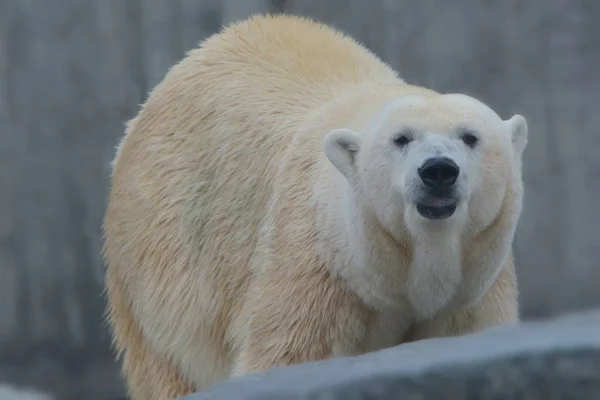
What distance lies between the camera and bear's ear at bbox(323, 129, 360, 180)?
331cm

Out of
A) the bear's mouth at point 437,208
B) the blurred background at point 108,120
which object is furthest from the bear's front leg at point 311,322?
the blurred background at point 108,120

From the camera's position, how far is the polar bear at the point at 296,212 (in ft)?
10.5

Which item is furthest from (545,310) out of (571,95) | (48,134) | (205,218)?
(48,134)

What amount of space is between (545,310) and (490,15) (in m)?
1.32

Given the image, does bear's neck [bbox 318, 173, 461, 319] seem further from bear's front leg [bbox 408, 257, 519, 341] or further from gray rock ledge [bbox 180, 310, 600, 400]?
gray rock ledge [bbox 180, 310, 600, 400]

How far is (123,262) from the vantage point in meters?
4.32

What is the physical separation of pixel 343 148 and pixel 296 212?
32cm

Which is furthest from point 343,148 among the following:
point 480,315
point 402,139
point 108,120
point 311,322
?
point 108,120

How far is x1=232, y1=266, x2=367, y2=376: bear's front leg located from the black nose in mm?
471

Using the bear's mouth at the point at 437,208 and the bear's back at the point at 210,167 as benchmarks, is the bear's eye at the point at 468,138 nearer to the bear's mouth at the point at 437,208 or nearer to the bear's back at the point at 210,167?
the bear's mouth at the point at 437,208

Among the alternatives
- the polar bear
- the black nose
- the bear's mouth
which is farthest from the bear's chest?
the black nose

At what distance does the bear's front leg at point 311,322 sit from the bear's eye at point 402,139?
434mm

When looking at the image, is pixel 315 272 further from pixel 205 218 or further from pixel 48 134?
pixel 48 134

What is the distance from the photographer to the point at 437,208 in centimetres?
307
